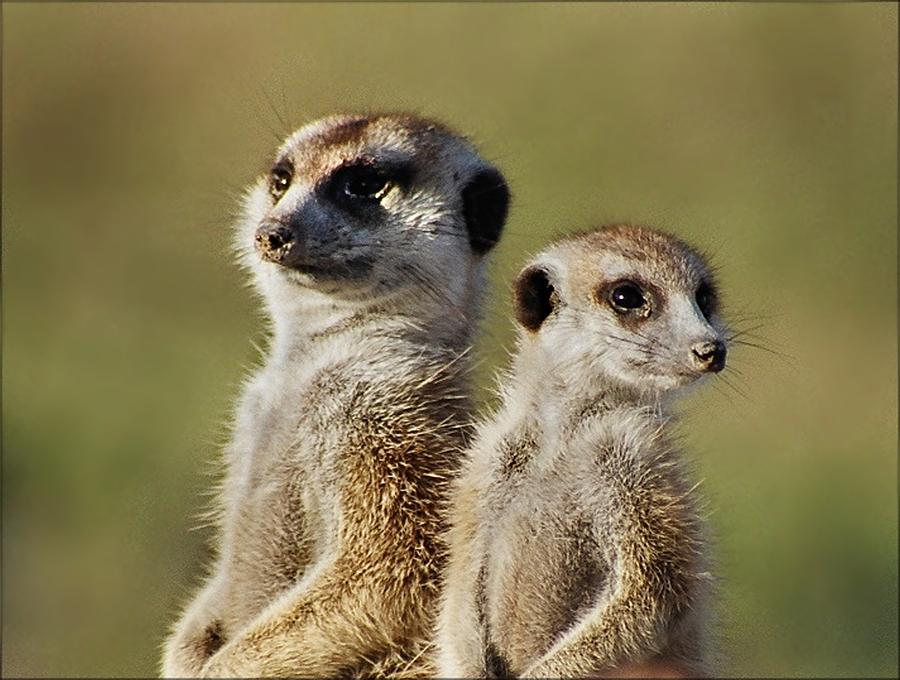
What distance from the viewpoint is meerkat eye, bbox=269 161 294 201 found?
5.42 metres

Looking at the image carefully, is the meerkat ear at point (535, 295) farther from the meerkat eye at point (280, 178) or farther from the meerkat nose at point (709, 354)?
the meerkat eye at point (280, 178)

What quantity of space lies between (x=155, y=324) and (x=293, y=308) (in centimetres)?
915

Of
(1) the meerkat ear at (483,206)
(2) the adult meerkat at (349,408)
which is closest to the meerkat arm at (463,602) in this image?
(2) the adult meerkat at (349,408)

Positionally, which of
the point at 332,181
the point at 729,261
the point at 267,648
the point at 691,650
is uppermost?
the point at 332,181

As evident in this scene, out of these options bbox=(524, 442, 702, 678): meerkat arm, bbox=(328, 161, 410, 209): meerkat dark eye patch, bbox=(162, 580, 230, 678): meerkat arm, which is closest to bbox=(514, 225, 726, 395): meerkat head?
bbox=(524, 442, 702, 678): meerkat arm

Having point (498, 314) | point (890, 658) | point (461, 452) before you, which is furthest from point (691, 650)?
point (890, 658)

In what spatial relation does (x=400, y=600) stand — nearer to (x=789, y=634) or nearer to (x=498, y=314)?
(x=498, y=314)

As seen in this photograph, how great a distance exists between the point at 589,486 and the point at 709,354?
450mm

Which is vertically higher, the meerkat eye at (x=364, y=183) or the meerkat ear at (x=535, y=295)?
the meerkat eye at (x=364, y=183)

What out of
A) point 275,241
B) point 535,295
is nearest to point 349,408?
point 275,241

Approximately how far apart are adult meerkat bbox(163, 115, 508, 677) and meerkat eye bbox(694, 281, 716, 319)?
2.29ft

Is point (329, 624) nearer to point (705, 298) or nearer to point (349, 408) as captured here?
point (349, 408)

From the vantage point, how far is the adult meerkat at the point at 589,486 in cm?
439

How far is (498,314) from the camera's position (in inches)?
217
